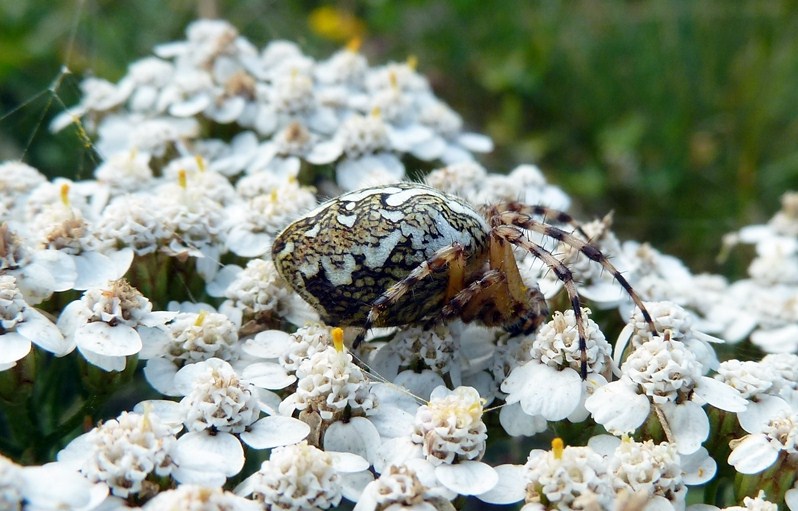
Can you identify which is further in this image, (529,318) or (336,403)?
(529,318)

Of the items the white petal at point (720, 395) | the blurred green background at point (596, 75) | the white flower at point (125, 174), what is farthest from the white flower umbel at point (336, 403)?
the blurred green background at point (596, 75)

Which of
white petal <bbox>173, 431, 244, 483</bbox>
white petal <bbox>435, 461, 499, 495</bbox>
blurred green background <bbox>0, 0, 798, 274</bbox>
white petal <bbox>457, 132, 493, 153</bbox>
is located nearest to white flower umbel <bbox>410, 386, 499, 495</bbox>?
white petal <bbox>435, 461, 499, 495</bbox>

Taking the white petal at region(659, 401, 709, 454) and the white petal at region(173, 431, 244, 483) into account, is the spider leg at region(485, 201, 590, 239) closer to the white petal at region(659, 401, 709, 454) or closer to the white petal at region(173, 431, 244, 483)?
the white petal at region(659, 401, 709, 454)

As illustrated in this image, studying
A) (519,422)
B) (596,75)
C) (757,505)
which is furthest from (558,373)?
(596,75)

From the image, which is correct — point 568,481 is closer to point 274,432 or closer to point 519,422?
point 519,422

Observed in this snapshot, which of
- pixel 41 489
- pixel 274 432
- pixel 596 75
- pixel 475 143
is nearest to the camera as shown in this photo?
pixel 41 489

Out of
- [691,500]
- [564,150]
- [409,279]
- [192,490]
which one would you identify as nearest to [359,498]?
[192,490]

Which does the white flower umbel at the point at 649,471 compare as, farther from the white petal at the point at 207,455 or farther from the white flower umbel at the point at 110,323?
the white flower umbel at the point at 110,323
